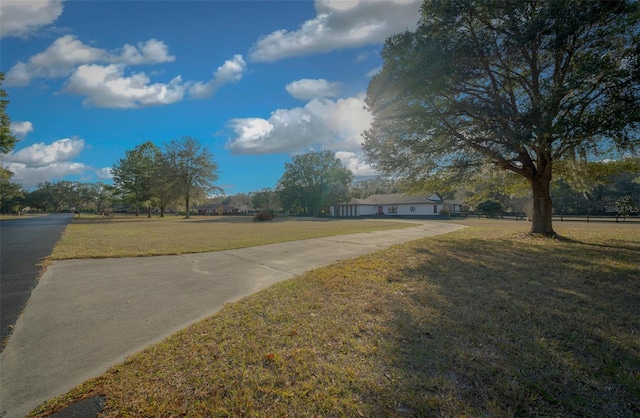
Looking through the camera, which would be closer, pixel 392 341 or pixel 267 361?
pixel 267 361

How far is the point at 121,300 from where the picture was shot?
4.67 meters

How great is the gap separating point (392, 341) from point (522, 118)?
7817 millimetres

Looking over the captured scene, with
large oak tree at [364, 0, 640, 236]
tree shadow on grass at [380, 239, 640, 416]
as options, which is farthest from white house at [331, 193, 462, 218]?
tree shadow on grass at [380, 239, 640, 416]

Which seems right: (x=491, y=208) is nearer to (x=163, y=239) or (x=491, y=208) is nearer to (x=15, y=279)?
(x=163, y=239)

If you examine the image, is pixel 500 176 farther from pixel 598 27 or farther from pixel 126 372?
pixel 126 372

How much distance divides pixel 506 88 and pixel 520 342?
11.5 m

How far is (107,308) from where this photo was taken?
431cm

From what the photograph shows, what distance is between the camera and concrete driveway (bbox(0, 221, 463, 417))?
265 centimetres

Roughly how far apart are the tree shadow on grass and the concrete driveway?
289 cm

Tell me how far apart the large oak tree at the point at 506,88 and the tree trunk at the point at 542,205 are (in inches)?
1.6

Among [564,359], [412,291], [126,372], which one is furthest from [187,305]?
[564,359]

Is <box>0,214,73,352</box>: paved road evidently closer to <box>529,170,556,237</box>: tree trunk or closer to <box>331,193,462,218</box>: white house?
<box>529,170,556,237</box>: tree trunk

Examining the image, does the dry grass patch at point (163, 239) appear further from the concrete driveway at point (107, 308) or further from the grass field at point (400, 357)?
the grass field at point (400, 357)

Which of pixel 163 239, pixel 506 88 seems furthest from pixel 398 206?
pixel 163 239
